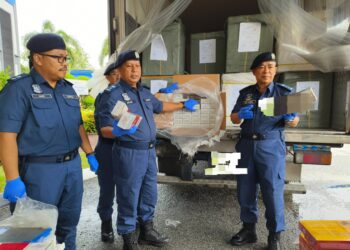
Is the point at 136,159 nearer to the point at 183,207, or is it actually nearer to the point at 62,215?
the point at 62,215

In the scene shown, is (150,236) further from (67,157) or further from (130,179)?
(67,157)

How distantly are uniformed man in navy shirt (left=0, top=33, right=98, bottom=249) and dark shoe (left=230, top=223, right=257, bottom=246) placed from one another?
133 centimetres

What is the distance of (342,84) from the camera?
2.34 metres

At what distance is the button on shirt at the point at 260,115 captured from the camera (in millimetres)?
1892

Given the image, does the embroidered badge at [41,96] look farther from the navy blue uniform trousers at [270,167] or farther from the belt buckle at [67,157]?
the navy blue uniform trousers at [270,167]

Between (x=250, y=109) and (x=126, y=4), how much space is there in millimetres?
1807

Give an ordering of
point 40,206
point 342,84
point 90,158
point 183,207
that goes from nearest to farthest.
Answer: point 40,206 < point 90,158 < point 342,84 < point 183,207

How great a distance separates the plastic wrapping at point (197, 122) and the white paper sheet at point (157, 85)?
27 cm

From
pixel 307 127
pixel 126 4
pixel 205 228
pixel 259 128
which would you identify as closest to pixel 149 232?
pixel 205 228

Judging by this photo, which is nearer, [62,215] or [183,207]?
[62,215]

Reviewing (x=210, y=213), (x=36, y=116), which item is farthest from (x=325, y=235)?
(x=210, y=213)

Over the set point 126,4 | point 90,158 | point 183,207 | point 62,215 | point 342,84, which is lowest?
point 183,207

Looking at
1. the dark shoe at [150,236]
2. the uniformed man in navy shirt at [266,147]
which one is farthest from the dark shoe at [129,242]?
the uniformed man in navy shirt at [266,147]

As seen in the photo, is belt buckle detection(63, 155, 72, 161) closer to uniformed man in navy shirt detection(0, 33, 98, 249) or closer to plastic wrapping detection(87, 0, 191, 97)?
uniformed man in navy shirt detection(0, 33, 98, 249)
